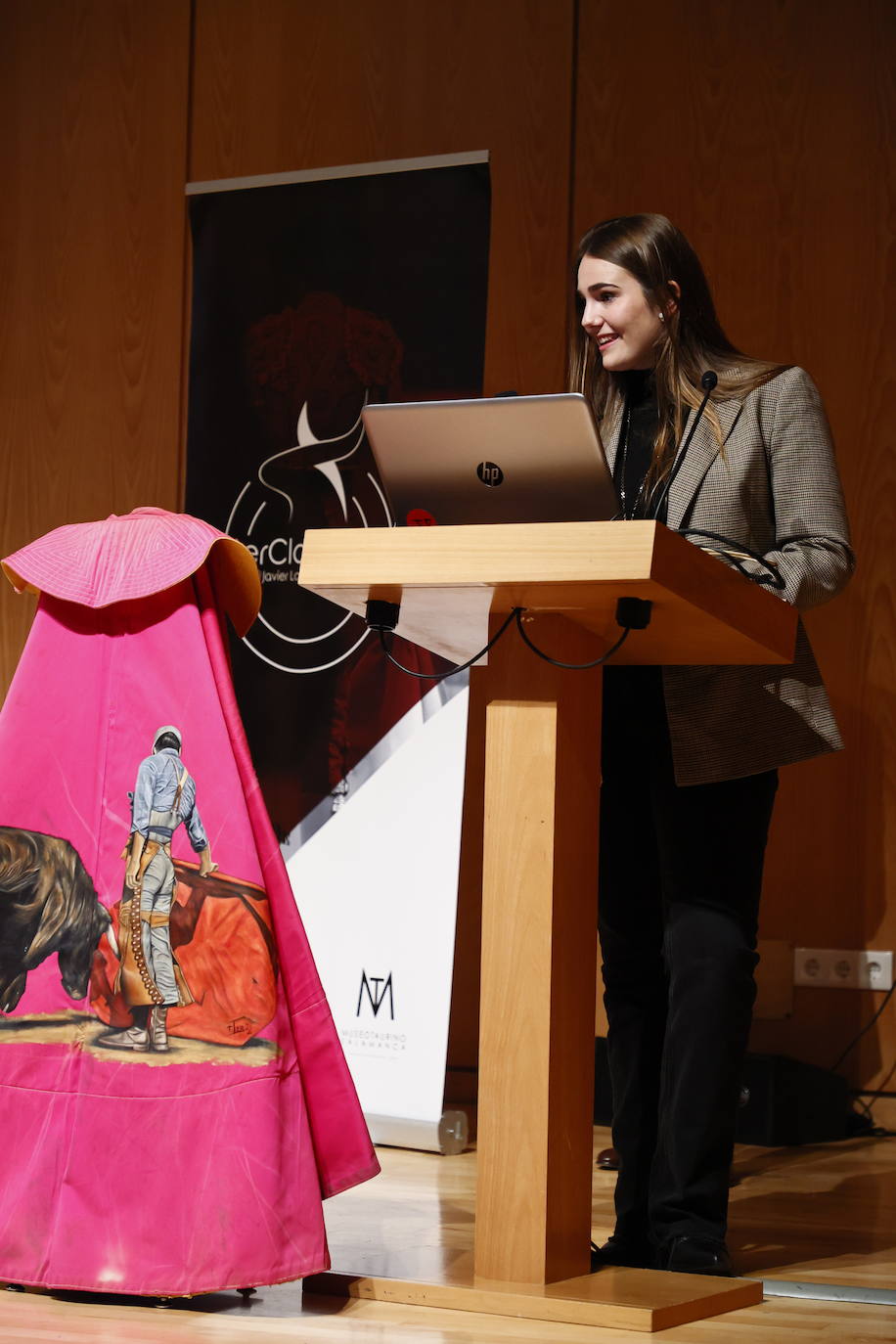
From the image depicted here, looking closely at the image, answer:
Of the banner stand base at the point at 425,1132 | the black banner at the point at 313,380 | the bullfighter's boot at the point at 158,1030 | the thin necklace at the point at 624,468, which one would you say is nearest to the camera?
the bullfighter's boot at the point at 158,1030

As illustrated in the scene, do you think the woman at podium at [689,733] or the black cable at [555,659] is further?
the woman at podium at [689,733]

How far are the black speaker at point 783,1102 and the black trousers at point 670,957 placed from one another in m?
0.94

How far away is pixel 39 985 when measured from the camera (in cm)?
160

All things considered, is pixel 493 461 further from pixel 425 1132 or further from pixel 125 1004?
pixel 425 1132

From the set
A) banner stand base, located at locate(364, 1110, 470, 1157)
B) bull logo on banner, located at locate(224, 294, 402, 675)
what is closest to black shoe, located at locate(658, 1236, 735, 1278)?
banner stand base, located at locate(364, 1110, 470, 1157)

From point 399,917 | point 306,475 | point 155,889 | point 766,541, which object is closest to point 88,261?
point 306,475

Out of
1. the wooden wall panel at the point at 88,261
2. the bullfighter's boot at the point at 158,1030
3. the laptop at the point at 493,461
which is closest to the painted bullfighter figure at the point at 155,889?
the bullfighter's boot at the point at 158,1030

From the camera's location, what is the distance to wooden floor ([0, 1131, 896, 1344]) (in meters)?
1.41

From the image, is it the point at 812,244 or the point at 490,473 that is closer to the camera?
the point at 490,473

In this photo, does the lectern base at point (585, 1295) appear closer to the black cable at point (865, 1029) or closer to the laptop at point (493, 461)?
the laptop at point (493, 461)

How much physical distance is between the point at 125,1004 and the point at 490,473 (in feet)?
2.30

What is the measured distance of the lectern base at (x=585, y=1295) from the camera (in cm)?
144

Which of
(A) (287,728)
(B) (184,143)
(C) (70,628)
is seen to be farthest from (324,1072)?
(B) (184,143)

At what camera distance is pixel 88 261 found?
148 inches
